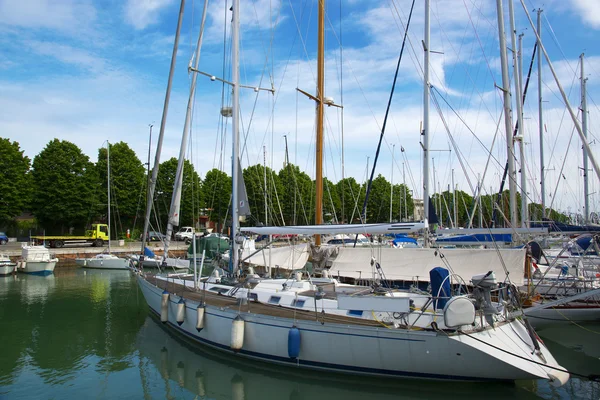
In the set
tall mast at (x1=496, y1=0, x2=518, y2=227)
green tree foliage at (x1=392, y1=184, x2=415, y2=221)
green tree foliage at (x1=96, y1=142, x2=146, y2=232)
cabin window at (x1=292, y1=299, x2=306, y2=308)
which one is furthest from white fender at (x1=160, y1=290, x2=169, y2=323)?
green tree foliage at (x1=392, y1=184, x2=415, y2=221)

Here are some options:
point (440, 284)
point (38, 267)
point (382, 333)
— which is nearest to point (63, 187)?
point (38, 267)

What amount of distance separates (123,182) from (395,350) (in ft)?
174

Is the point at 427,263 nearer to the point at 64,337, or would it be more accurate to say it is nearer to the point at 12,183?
the point at 64,337

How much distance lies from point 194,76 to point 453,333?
15.7 metres

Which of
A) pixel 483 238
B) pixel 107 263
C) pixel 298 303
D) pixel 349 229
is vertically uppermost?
pixel 349 229

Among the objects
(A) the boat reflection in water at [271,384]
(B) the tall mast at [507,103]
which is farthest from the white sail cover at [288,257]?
(B) the tall mast at [507,103]

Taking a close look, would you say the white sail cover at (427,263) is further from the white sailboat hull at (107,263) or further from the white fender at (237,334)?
the white sailboat hull at (107,263)

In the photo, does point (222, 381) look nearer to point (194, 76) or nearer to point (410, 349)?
point (410, 349)

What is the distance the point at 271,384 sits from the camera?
1127 centimetres

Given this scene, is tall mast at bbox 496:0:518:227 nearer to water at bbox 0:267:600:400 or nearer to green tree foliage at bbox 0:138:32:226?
water at bbox 0:267:600:400

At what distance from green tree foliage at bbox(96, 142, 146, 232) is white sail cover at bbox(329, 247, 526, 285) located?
43.7 m

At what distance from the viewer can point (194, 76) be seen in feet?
64.7

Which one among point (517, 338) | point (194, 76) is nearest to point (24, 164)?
point (194, 76)

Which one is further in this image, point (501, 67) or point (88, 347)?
point (501, 67)
